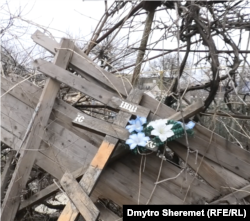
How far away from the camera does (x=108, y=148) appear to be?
2131 mm

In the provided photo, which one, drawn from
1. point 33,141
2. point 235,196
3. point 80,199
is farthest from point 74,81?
point 235,196

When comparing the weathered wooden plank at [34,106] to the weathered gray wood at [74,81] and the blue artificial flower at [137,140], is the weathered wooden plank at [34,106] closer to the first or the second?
the weathered gray wood at [74,81]

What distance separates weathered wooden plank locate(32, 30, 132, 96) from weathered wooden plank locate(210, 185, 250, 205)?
0.98m

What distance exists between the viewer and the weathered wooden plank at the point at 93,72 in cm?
236

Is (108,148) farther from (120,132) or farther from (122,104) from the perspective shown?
(122,104)

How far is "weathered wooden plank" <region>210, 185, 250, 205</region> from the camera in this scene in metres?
2.01

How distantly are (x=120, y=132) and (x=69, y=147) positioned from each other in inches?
22.9

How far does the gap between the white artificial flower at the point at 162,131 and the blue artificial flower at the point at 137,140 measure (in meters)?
0.07

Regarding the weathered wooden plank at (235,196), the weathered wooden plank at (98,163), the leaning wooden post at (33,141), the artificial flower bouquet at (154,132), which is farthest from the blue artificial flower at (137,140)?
the leaning wooden post at (33,141)

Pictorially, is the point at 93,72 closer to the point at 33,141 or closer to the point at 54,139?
the point at 54,139

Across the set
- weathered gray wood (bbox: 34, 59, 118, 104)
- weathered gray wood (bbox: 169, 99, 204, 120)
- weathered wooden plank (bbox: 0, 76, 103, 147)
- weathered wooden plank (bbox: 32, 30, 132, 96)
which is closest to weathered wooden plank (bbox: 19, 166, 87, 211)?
weathered wooden plank (bbox: 0, 76, 103, 147)

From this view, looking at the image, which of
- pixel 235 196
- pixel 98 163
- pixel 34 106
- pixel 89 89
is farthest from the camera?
pixel 34 106

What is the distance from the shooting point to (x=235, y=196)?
6.63ft

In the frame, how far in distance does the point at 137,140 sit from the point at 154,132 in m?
0.12
